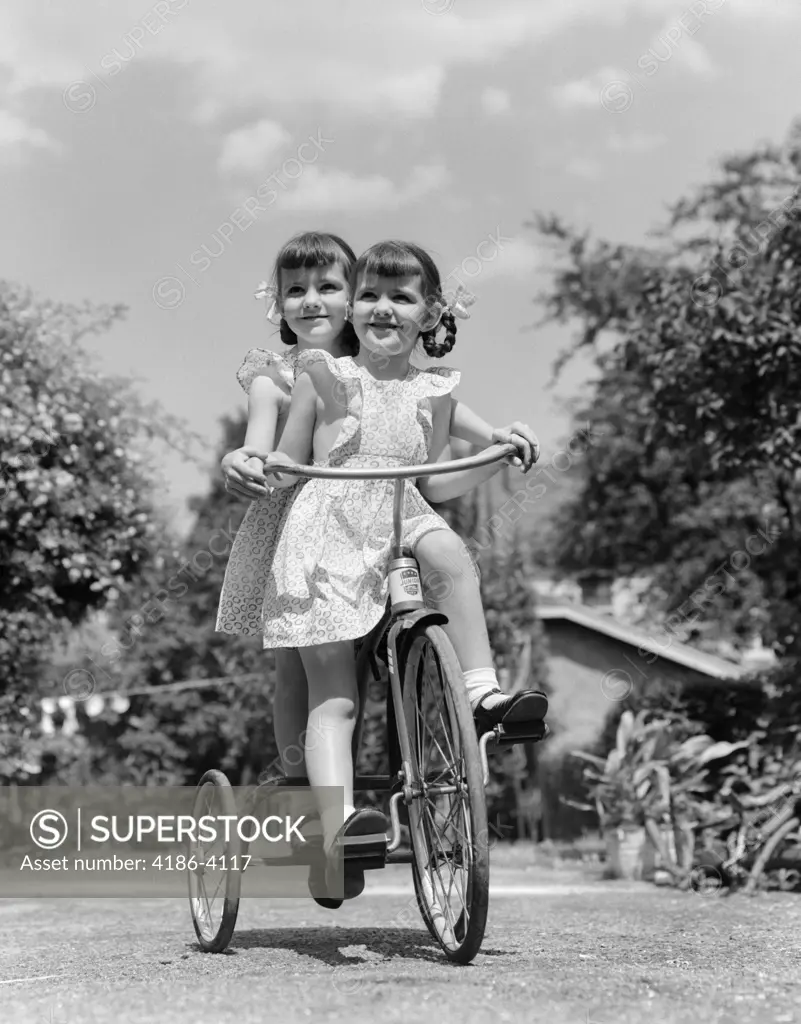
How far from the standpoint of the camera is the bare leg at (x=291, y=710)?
3.69m

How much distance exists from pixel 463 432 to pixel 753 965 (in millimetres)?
1611

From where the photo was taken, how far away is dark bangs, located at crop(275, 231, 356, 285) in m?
3.73

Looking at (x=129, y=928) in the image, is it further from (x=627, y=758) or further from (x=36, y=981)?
(x=627, y=758)

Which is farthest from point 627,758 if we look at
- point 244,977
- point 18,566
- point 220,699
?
point 220,699

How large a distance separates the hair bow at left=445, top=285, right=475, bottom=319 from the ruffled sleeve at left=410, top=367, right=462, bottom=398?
→ 0.17m

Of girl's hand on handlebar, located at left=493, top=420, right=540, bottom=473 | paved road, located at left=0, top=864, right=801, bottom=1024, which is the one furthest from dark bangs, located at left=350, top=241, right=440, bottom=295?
paved road, located at left=0, top=864, right=801, bottom=1024

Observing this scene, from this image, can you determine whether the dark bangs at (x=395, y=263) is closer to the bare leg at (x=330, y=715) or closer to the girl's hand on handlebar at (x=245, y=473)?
the girl's hand on handlebar at (x=245, y=473)

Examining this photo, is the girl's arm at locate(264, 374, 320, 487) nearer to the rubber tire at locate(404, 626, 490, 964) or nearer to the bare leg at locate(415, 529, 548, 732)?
the bare leg at locate(415, 529, 548, 732)

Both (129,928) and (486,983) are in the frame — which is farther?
(129,928)

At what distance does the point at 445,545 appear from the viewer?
11.0 ft

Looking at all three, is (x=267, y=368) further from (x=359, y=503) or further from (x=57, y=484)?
(x=57, y=484)

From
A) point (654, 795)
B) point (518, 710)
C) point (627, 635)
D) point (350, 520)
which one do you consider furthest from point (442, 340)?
point (627, 635)

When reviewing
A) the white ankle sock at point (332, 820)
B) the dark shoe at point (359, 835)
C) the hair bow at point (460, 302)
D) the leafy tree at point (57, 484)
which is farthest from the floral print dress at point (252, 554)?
the leafy tree at point (57, 484)

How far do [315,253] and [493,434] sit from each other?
779 millimetres
